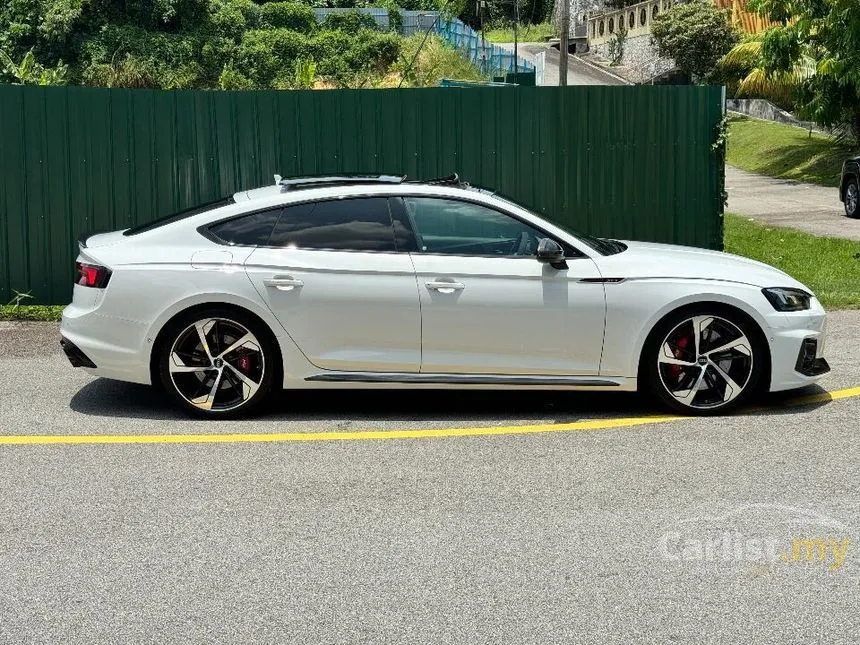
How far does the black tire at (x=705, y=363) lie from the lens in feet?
24.0

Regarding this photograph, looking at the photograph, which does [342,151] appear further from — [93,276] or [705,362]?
[705,362]

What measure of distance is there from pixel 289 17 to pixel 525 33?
141 ft

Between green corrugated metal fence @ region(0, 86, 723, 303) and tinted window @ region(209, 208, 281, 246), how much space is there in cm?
379

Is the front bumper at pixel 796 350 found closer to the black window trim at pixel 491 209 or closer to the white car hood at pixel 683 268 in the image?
the white car hood at pixel 683 268

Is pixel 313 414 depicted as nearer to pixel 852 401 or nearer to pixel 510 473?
pixel 510 473

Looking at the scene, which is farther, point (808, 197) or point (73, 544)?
point (808, 197)

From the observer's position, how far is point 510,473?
20.9ft

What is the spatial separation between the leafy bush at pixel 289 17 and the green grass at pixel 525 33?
3431 cm

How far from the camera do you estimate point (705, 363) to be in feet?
24.2

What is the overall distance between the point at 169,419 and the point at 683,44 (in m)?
60.9

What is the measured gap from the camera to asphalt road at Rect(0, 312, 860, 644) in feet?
15.0

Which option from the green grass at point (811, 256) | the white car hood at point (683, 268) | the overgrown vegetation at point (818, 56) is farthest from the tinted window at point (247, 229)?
the overgrown vegetation at point (818, 56)

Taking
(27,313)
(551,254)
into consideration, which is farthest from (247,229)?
(27,313)

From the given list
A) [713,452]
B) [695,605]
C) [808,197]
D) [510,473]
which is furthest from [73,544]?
[808,197]
